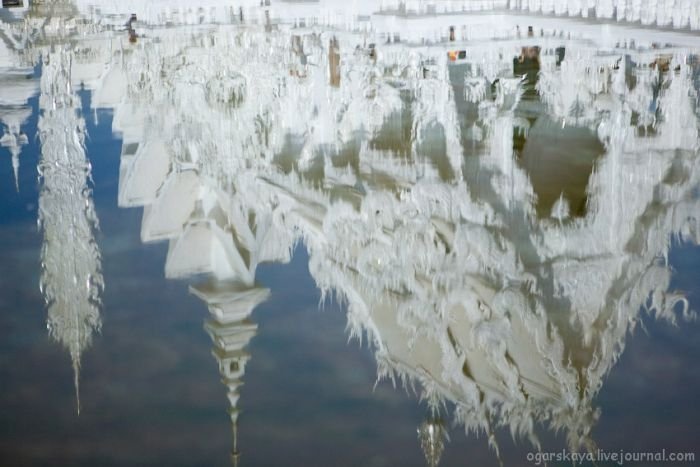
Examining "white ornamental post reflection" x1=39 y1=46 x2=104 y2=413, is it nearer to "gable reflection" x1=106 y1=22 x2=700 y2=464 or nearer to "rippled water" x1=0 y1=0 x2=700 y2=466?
"rippled water" x1=0 y1=0 x2=700 y2=466

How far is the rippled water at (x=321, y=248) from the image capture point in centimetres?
269

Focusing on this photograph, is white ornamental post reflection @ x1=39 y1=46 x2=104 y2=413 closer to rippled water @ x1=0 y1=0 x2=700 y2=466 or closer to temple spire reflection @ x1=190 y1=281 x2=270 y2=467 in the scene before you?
rippled water @ x1=0 y1=0 x2=700 y2=466

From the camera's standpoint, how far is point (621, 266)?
9.05 feet

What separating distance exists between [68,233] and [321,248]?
84cm

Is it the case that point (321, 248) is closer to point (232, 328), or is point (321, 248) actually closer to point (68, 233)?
point (232, 328)

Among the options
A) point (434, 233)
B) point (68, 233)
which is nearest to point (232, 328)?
point (68, 233)

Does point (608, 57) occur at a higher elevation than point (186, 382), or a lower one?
higher

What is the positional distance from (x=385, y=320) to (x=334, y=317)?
0.17 meters

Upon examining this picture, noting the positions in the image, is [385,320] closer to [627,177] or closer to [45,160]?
[627,177]

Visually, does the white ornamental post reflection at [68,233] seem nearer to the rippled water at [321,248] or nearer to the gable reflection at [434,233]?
the rippled water at [321,248]

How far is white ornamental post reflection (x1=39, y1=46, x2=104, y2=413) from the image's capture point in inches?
107

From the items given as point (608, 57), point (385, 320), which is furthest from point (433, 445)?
point (608, 57)

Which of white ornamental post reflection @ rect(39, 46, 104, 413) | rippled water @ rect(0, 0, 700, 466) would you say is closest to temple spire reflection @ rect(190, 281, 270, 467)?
rippled water @ rect(0, 0, 700, 466)

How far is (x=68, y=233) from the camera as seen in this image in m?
2.73
